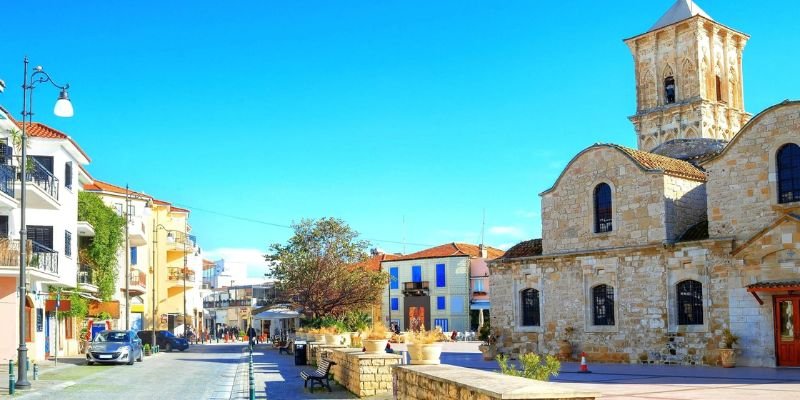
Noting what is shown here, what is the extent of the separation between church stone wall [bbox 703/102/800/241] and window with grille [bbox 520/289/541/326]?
803 cm

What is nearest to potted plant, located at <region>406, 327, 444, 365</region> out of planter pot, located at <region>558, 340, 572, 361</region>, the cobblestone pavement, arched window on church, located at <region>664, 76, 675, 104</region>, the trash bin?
the cobblestone pavement

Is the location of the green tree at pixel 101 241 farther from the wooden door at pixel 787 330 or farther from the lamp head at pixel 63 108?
the wooden door at pixel 787 330

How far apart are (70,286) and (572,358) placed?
21988mm

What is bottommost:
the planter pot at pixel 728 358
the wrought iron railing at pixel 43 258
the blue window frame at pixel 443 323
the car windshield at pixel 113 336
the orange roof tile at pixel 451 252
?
the blue window frame at pixel 443 323

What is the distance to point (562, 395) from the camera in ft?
25.7

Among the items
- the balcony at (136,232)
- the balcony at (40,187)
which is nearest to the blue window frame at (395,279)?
the balcony at (136,232)

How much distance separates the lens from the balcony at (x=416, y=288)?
70000mm

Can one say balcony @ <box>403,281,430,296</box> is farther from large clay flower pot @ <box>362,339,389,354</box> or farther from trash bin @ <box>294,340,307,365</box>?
large clay flower pot @ <box>362,339,389,354</box>

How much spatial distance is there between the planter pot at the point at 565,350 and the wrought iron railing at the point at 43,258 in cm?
1917

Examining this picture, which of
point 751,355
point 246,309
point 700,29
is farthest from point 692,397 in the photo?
point 246,309

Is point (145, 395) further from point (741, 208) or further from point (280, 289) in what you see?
point (280, 289)

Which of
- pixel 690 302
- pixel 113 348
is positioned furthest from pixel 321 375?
pixel 113 348

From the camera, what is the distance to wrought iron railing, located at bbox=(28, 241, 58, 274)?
30.9m

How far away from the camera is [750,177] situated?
87.0 feet
